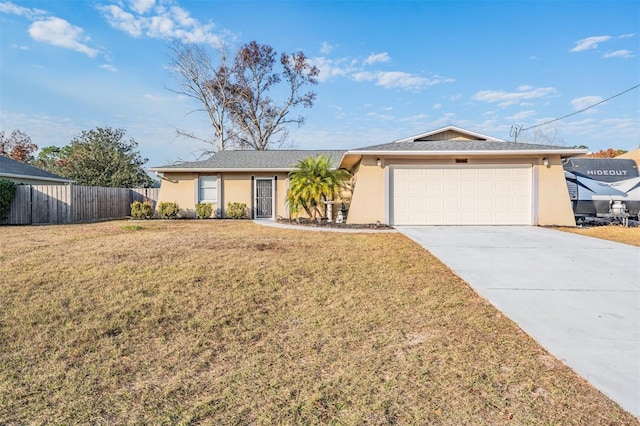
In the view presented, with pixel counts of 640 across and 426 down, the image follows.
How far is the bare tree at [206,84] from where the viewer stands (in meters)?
27.6

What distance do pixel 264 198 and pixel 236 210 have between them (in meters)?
1.57

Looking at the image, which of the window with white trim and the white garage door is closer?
the white garage door

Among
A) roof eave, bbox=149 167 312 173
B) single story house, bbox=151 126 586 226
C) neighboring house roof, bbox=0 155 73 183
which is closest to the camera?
single story house, bbox=151 126 586 226

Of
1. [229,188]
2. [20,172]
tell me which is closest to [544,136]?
[229,188]

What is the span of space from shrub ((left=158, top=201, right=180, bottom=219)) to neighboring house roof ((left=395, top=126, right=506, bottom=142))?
11086 millimetres

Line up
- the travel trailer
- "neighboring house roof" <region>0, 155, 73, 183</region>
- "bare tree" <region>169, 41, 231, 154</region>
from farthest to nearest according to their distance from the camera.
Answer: "bare tree" <region>169, 41, 231, 154</region> → "neighboring house roof" <region>0, 155, 73, 183</region> → the travel trailer

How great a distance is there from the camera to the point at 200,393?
94.1 inches

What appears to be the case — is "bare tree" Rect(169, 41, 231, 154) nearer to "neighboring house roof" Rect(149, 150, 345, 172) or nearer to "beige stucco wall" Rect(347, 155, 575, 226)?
"neighboring house roof" Rect(149, 150, 345, 172)

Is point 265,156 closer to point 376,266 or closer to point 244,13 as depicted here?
point 244,13

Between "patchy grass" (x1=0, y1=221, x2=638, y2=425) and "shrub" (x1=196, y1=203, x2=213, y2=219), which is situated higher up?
"shrub" (x1=196, y1=203, x2=213, y2=219)

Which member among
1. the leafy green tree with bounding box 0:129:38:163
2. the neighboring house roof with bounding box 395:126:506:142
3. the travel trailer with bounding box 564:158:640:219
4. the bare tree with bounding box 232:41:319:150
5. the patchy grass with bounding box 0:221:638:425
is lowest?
the patchy grass with bounding box 0:221:638:425

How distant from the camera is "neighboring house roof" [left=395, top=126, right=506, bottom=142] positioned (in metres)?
14.0

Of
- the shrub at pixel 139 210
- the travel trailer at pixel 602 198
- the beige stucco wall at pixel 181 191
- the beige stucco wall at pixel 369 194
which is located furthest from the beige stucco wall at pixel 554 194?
the shrub at pixel 139 210

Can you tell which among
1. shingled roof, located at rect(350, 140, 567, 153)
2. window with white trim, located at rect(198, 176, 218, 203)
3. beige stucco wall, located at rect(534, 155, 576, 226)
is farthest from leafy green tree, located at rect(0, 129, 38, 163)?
beige stucco wall, located at rect(534, 155, 576, 226)
